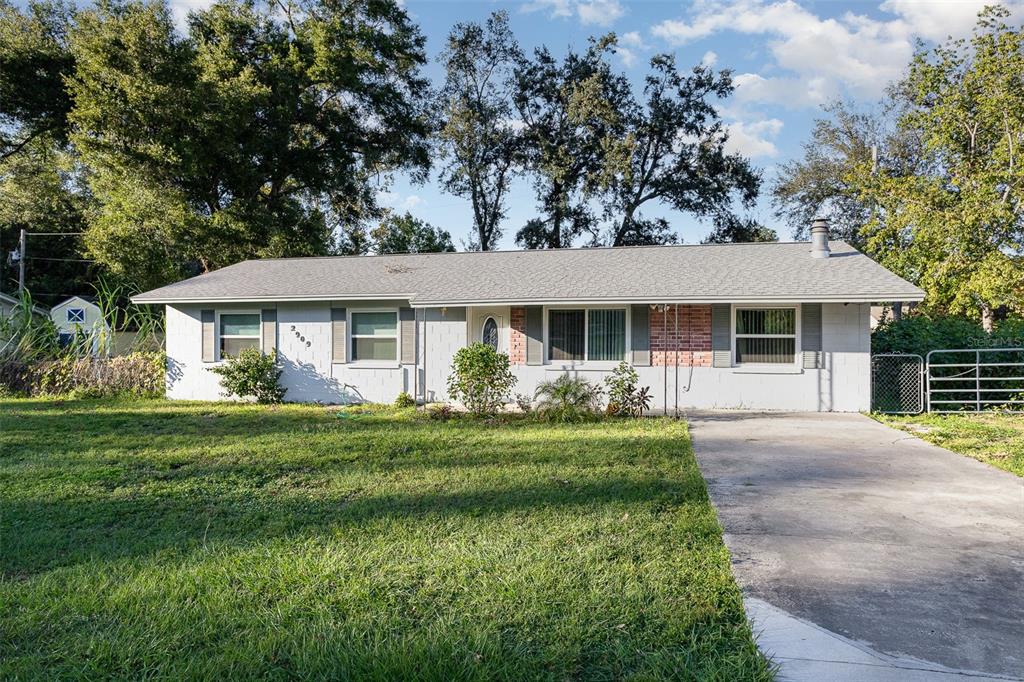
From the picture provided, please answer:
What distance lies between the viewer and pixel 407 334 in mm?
13406

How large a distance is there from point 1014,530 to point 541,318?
878 cm

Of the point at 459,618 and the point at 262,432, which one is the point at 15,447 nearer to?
the point at 262,432

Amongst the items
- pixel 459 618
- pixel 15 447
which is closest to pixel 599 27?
pixel 15 447

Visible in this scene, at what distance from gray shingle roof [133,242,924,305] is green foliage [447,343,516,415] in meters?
1.27

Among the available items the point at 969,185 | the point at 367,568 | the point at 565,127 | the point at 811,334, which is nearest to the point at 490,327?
the point at 811,334

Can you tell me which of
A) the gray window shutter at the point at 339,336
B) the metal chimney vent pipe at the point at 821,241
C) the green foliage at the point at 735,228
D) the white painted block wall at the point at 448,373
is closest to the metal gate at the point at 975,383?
the white painted block wall at the point at 448,373

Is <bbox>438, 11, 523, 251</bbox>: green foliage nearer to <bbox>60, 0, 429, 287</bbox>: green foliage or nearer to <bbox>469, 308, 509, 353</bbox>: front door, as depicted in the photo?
<bbox>60, 0, 429, 287</bbox>: green foliage

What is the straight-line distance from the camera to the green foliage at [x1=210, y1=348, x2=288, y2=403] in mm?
13594

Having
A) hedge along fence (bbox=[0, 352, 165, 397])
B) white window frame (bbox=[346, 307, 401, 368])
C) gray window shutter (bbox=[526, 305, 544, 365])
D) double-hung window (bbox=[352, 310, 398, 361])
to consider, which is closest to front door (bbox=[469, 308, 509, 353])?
gray window shutter (bbox=[526, 305, 544, 365])

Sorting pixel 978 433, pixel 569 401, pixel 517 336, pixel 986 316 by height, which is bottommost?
pixel 978 433

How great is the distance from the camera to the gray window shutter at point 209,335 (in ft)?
47.2

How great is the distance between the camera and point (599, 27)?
2617cm

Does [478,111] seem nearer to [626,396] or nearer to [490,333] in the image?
[490,333]

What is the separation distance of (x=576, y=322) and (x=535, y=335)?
89cm
